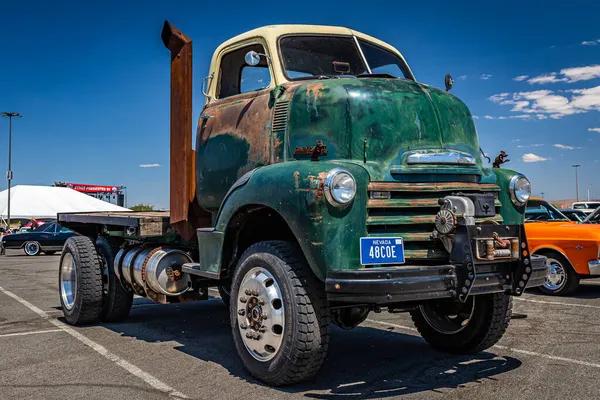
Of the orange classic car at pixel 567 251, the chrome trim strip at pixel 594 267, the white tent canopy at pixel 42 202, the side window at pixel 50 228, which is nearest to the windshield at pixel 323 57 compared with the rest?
the orange classic car at pixel 567 251

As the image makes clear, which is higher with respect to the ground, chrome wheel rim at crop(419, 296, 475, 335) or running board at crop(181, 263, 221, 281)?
running board at crop(181, 263, 221, 281)

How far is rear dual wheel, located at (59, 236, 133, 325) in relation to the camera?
22.3 feet

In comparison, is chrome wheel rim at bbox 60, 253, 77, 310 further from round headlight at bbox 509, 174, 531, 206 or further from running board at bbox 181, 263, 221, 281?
round headlight at bbox 509, 174, 531, 206

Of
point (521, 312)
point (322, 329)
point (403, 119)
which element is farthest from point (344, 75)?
point (521, 312)

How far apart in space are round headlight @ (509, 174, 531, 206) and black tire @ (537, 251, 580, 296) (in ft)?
17.5

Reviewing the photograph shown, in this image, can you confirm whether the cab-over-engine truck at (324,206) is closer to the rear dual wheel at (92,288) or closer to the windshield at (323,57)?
the windshield at (323,57)

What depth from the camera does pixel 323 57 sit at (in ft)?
17.7

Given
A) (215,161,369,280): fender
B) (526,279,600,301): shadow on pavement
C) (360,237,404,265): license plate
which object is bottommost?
(526,279,600,301): shadow on pavement

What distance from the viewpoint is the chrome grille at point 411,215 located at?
400 centimetres

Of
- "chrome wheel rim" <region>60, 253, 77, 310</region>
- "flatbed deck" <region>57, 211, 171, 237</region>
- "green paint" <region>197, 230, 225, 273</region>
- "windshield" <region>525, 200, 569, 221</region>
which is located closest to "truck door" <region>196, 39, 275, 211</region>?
"green paint" <region>197, 230, 225, 273</region>

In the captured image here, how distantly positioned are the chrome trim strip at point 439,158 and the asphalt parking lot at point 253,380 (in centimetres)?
161

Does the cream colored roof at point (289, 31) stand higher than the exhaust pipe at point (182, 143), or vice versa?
the cream colored roof at point (289, 31)

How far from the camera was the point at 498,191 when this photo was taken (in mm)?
4695

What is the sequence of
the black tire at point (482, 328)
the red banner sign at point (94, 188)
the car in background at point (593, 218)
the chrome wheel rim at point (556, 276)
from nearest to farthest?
the black tire at point (482, 328) < the chrome wheel rim at point (556, 276) < the car in background at point (593, 218) < the red banner sign at point (94, 188)
